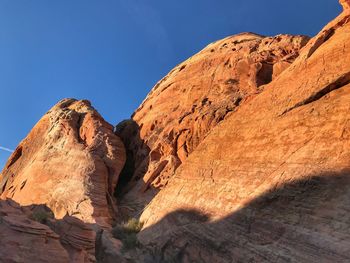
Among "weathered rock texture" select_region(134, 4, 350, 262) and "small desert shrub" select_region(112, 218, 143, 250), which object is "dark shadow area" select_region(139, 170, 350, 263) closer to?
"weathered rock texture" select_region(134, 4, 350, 262)

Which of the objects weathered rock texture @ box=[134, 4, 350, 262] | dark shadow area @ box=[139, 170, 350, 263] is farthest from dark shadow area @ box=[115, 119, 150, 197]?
dark shadow area @ box=[139, 170, 350, 263]

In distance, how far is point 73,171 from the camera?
22.5m

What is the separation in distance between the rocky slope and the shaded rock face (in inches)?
3.6

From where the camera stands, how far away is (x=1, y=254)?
396 inches

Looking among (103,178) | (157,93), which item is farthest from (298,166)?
(157,93)

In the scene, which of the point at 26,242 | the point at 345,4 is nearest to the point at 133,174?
the point at 26,242

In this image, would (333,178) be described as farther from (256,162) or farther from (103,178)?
(103,178)

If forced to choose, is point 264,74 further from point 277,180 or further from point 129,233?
point 277,180

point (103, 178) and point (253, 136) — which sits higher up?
A: point (103, 178)

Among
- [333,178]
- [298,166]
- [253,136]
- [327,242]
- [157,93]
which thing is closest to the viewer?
[327,242]

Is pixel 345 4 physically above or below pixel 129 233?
above

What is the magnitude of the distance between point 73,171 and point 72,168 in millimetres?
325

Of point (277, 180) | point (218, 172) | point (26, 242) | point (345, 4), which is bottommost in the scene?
point (26, 242)

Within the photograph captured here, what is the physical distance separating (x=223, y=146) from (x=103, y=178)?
8.96 meters
